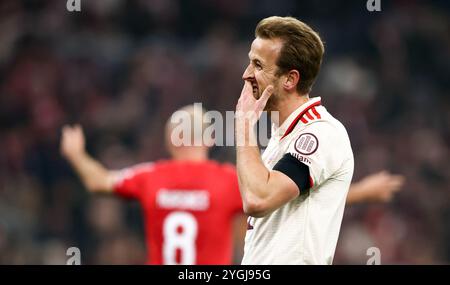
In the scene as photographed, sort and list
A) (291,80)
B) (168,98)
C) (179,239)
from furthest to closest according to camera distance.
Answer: (168,98) < (179,239) < (291,80)

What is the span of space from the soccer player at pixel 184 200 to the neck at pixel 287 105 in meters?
2.61

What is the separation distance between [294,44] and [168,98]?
781 cm

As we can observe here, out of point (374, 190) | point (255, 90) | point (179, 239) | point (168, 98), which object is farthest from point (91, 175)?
point (168, 98)

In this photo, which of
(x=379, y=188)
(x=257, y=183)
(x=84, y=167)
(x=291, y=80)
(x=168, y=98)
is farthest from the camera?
(x=168, y=98)

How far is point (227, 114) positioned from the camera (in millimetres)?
11344

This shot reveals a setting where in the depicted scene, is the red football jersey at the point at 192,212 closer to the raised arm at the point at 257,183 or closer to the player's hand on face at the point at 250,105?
the player's hand on face at the point at 250,105

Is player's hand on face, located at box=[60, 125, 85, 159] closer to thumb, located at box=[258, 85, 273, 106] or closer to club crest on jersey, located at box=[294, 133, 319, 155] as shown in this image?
thumb, located at box=[258, 85, 273, 106]

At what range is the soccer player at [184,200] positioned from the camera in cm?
659

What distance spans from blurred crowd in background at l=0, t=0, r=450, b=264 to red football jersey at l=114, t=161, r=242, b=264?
327 cm

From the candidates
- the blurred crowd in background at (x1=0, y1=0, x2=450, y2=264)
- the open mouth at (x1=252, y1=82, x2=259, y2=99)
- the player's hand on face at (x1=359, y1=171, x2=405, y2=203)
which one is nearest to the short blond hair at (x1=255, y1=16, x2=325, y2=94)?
the open mouth at (x1=252, y1=82, x2=259, y2=99)

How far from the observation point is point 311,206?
12.3 ft

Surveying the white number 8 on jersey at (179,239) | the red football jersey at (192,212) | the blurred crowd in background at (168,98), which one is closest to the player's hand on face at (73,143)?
the red football jersey at (192,212)

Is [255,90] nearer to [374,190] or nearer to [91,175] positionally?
[374,190]

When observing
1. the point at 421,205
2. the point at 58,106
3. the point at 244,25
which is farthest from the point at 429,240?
the point at 58,106
